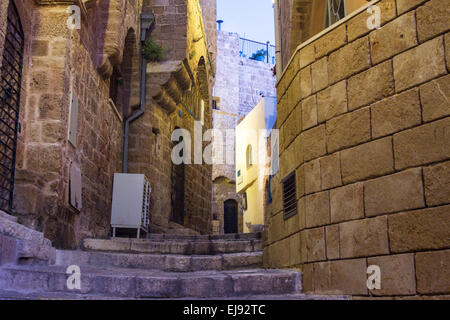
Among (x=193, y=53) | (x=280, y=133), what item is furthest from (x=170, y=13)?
(x=280, y=133)

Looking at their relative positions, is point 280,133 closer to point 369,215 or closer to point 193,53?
point 369,215

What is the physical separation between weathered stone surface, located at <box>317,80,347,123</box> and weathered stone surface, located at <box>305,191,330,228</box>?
0.64 metres

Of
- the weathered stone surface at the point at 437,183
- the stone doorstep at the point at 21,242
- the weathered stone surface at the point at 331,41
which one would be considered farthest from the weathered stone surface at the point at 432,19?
the stone doorstep at the point at 21,242

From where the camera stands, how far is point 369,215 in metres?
4.23

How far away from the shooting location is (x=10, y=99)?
6172 millimetres

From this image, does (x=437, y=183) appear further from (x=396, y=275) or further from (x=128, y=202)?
(x=128, y=202)

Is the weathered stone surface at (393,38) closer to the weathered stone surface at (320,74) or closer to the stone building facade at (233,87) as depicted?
the weathered stone surface at (320,74)

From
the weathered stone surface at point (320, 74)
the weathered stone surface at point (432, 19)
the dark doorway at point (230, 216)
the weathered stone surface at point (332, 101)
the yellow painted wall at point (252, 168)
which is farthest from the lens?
the dark doorway at point (230, 216)

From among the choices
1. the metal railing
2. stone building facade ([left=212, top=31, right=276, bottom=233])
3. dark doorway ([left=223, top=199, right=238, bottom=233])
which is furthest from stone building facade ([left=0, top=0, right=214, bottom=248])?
the metal railing

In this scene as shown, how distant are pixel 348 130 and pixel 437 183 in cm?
94

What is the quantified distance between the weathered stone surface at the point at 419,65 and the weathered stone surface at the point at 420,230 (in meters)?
0.92

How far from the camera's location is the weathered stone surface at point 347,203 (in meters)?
4.33

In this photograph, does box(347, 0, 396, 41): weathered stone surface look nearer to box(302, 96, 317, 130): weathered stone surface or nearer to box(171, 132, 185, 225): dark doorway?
box(302, 96, 317, 130): weathered stone surface
